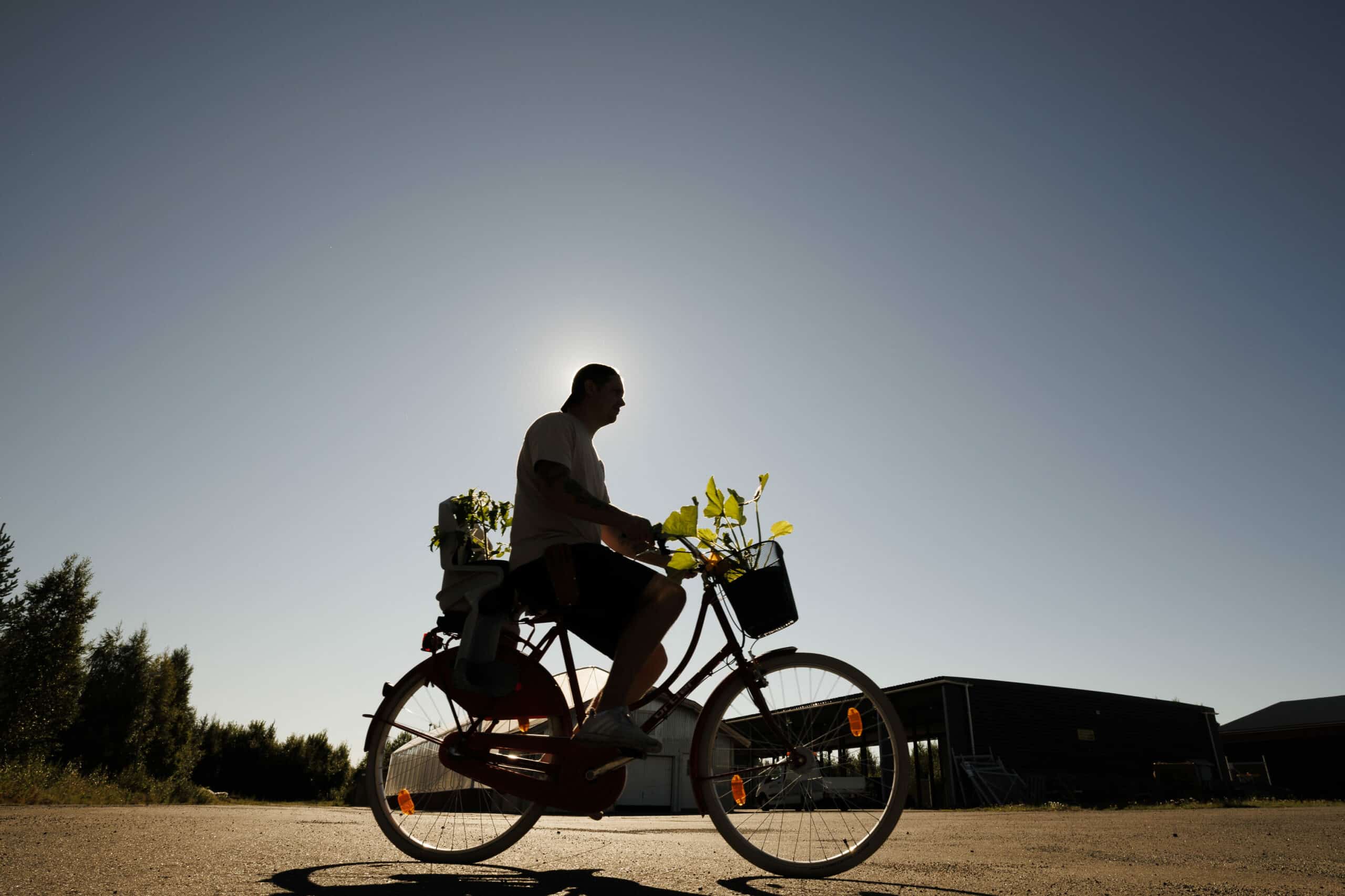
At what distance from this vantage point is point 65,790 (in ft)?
31.2

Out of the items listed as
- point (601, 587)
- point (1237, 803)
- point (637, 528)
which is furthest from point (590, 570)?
point (1237, 803)

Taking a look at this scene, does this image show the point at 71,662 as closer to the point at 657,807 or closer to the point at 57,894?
the point at 657,807

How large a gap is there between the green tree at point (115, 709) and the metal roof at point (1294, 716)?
45.7 m

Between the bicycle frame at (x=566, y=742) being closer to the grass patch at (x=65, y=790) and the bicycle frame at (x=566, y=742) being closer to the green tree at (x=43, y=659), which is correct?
the grass patch at (x=65, y=790)

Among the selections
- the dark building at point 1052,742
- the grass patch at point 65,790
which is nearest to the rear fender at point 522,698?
the grass patch at point 65,790

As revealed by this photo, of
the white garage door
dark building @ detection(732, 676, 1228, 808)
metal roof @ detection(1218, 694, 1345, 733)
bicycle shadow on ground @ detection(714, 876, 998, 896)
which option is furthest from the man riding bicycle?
metal roof @ detection(1218, 694, 1345, 733)

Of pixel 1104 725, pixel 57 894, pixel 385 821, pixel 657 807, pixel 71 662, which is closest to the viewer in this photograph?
pixel 57 894

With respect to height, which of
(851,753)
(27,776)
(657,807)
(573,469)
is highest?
(573,469)

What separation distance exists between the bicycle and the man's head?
69 cm

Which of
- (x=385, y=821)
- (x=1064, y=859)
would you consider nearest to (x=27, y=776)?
(x=385, y=821)

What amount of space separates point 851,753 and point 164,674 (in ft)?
138

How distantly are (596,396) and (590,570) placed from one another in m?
0.78

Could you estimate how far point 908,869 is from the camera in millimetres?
2682

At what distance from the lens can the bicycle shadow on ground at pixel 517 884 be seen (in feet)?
6.71
